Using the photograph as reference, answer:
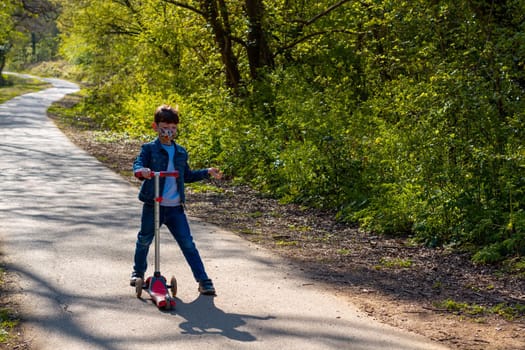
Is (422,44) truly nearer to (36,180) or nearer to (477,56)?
(477,56)

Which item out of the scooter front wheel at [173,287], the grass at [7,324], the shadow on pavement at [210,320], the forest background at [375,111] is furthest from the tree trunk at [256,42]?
the grass at [7,324]

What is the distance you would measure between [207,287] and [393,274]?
2183 mm

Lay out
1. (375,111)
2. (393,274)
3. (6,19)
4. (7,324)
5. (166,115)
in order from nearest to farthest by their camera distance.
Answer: (7,324)
(166,115)
(393,274)
(375,111)
(6,19)

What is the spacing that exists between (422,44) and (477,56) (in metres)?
1.79

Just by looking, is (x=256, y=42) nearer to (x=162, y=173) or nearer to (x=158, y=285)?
(x=162, y=173)

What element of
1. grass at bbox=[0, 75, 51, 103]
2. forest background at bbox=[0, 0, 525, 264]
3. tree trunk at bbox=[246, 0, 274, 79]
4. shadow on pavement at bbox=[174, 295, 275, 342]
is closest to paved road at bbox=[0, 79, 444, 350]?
shadow on pavement at bbox=[174, 295, 275, 342]

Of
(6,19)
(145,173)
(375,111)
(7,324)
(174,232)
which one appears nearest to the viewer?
(7,324)

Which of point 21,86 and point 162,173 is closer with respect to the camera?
point 162,173

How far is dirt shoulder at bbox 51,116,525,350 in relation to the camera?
19.1 feet

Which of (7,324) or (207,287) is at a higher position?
(207,287)

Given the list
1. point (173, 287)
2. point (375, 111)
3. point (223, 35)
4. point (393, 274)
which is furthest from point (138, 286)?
point (223, 35)

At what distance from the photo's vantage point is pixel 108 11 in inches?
1217

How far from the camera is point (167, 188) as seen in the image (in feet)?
21.3

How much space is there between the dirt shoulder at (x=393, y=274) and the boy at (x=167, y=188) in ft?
4.46
